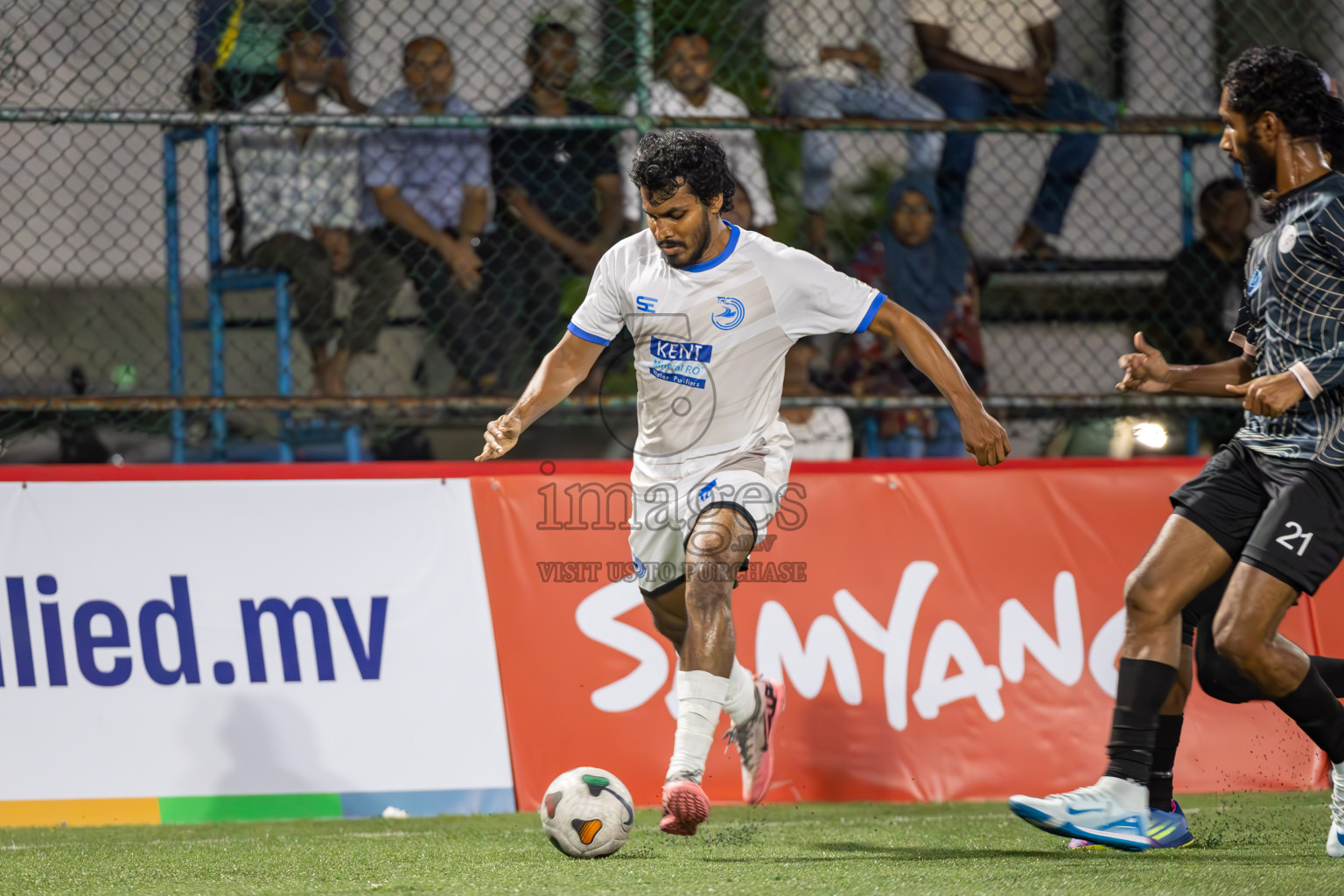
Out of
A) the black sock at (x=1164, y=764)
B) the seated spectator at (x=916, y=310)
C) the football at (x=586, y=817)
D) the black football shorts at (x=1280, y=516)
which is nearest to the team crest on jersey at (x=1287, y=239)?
the black football shorts at (x=1280, y=516)

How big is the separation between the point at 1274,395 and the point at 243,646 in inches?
144

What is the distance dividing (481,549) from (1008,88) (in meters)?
3.64

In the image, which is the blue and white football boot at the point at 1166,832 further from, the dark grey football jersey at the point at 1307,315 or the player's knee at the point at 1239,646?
the dark grey football jersey at the point at 1307,315

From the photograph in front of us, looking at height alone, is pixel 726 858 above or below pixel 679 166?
below

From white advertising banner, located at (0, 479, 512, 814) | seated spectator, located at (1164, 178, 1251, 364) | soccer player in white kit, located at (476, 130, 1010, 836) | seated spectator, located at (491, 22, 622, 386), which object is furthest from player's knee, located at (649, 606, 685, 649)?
seated spectator, located at (1164, 178, 1251, 364)

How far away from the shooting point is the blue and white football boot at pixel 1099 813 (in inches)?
141

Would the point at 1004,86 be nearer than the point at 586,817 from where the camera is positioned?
No

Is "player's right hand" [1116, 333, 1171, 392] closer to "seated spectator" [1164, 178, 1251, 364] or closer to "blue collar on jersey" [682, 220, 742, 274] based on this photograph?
"blue collar on jersey" [682, 220, 742, 274]

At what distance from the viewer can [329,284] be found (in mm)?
6137

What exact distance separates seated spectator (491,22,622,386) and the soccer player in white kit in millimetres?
1703

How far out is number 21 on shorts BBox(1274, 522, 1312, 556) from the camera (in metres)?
3.52

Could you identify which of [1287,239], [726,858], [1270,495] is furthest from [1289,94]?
[726,858]

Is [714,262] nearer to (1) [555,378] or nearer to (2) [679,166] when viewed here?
(2) [679,166]

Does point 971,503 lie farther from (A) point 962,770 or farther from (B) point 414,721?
(B) point 414,721
